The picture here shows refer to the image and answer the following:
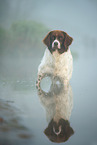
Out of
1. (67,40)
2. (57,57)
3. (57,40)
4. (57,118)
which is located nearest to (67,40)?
(67,40)

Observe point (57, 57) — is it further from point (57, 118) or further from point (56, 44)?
point (57, 118)

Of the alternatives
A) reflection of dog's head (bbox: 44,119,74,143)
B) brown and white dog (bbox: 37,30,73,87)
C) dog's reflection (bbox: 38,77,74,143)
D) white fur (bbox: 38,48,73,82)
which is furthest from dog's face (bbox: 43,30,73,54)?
reflection of dog's head (bbox: 44,119,74,143)

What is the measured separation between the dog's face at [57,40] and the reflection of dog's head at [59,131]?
1.60 metres

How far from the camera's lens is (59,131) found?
1.33 metres

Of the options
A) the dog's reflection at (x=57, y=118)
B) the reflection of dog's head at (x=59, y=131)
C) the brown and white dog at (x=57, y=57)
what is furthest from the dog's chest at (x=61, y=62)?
the reflection of dog's head at (x=59, y=131)

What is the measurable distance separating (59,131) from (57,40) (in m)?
1.77

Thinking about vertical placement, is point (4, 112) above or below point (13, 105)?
below

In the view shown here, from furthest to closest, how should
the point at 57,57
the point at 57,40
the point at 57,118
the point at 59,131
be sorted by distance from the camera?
the point at 57,57 → the point at 57,40 → the point at 57,118 → the point at 59,131

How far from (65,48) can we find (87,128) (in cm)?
179

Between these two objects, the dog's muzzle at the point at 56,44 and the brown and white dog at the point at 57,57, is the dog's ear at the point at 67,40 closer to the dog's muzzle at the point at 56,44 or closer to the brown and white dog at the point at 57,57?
the brown and white dog at the point at 57,57

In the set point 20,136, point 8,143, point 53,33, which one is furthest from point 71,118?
point 53,33

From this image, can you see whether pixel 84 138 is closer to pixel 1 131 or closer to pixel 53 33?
pixel 1 131

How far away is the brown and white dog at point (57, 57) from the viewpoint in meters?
2.99

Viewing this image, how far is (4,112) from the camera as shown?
1.76 meters
